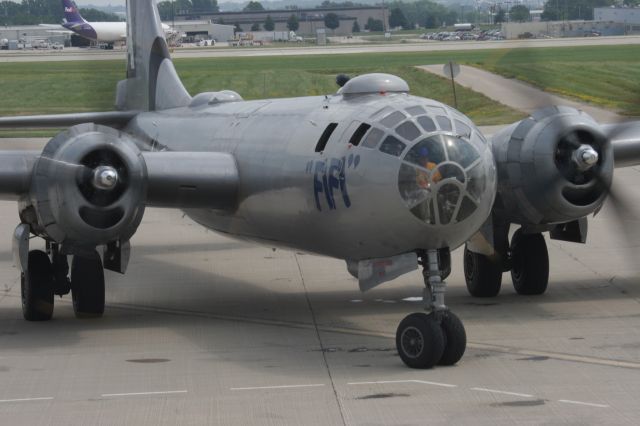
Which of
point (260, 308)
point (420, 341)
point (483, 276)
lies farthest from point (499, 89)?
point (420, 341)

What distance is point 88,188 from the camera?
16.3 metres

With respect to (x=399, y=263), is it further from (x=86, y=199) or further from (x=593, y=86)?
(x=593, y=86)

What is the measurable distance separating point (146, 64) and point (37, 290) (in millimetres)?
8877

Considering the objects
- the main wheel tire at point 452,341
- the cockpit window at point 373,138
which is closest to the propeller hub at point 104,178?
the cockpit window at point 373,138

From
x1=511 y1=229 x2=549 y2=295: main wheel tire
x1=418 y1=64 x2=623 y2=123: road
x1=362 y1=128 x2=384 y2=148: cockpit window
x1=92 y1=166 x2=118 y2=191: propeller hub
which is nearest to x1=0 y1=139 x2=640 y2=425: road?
x1=511 y1=229 x2=549 y2=295: main wheel tire

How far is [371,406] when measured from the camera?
41.1 feet

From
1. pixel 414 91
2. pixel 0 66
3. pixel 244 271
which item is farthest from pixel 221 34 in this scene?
pixel 244 271

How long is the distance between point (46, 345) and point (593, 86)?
4638 centimetres

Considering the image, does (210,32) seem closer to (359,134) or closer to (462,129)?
(359,134)

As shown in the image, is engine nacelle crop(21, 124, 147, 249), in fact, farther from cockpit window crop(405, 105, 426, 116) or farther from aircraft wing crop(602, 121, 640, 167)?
aircraft wing crop(602, 121, 640, 167)

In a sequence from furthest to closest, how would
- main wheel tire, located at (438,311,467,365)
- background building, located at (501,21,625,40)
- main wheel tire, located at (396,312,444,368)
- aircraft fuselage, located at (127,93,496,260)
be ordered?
background building, located at (501,21,625,40)
aircraft fuselage, located at (127,93,496,260)
main wheel tire, located at (438,311,467,365)
main wheel tire, located at (396,312,444,368)

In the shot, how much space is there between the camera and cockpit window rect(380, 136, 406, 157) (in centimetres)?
1479

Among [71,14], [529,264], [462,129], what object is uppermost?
[71,14]

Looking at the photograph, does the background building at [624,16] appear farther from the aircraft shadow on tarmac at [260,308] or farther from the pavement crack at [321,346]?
the pavement crack at [321,346]
